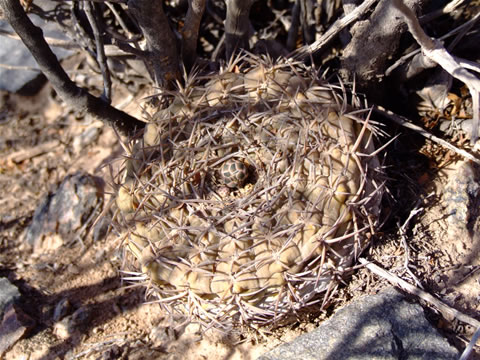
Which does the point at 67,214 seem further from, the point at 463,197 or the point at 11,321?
the point at 463,197

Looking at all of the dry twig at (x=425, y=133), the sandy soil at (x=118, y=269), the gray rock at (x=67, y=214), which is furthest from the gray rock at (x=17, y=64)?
the dry twig at (x=425, y=133)

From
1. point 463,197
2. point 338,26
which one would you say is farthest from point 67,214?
point 463,197

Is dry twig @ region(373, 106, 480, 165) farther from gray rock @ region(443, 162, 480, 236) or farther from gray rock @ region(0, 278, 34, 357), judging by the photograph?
gray rock @ region(0, 278, 34, 357)

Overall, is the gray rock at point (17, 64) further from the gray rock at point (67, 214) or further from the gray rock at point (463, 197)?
the gray rock at point (463, 197)

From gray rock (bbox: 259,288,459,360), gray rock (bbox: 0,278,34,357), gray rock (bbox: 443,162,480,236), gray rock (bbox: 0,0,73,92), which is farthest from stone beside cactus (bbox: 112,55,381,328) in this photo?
gray rock (bbox: 0,0,73,92)

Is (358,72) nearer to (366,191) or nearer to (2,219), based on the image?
(366,191)

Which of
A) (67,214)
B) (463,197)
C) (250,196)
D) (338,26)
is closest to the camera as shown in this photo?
(250,196)
